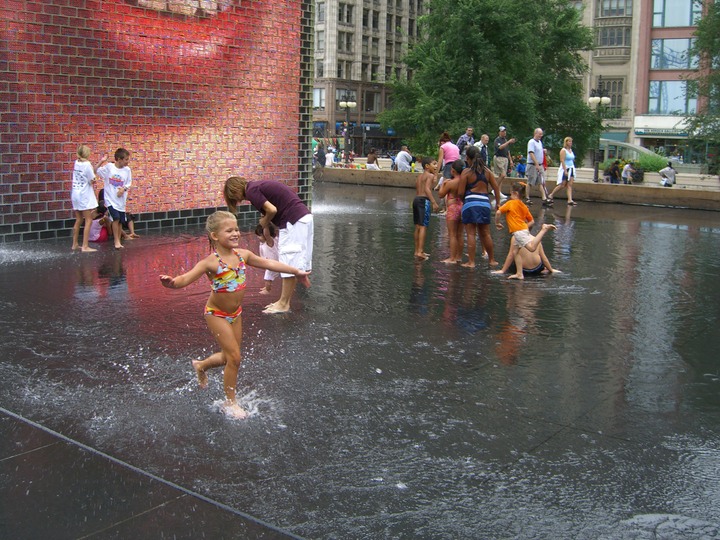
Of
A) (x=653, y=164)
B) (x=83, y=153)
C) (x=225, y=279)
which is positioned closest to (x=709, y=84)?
(x=653, y=164)

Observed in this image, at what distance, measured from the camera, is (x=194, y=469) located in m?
4.47

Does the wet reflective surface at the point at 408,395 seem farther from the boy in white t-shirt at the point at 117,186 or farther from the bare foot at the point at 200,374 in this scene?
the boy in white t-shirt at the point at 117,186

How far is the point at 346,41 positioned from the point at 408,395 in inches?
2999

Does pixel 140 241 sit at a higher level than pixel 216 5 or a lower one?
lower

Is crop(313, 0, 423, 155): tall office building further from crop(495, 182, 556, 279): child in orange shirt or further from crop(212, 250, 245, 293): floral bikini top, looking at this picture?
crop(212, 250, 245, 293): floral bikini top

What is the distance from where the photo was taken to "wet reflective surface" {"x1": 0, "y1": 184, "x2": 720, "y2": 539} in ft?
13.6

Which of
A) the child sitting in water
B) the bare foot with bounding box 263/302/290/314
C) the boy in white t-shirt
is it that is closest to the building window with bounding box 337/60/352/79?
the boy in white t-shirt

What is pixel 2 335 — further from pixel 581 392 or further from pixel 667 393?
pixel 667 393

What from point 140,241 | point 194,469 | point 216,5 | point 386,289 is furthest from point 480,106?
point 194,469

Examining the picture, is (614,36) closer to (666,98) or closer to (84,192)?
(666,98)

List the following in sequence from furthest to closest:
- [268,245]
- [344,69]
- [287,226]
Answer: [344,69], [268,245], [287,226]

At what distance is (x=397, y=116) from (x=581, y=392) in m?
38.8

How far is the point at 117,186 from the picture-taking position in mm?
12742

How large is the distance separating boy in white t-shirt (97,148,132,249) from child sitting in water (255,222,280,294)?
4.14 metres
